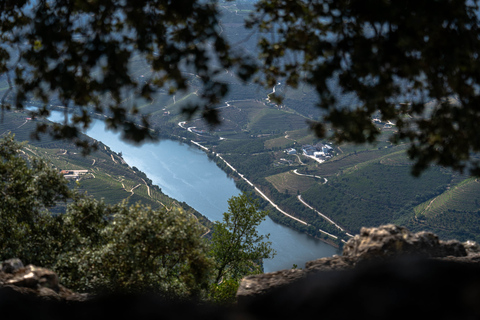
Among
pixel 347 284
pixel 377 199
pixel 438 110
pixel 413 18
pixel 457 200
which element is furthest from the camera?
pixel 377 199

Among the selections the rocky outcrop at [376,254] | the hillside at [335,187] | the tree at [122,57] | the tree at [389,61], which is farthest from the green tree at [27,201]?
the hillside at [335,187]

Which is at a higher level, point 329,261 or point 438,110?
point 438,110

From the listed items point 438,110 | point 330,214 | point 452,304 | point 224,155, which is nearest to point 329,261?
point 452,304

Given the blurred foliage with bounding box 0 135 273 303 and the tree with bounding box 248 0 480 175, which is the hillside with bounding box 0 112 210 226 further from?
the tree with bounding box 248 0 480 175

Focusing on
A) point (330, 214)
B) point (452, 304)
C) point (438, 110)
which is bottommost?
point (452, 304)

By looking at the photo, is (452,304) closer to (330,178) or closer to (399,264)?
(399,264)

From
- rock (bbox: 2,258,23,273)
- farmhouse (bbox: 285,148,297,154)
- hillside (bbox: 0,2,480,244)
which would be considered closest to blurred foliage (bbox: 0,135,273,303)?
rock (bbox: 2,258,23,273)

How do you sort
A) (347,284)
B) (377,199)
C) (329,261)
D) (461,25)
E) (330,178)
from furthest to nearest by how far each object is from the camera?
(330,178) < (377,199) < (329,261) < (347,284) < (461,25)
